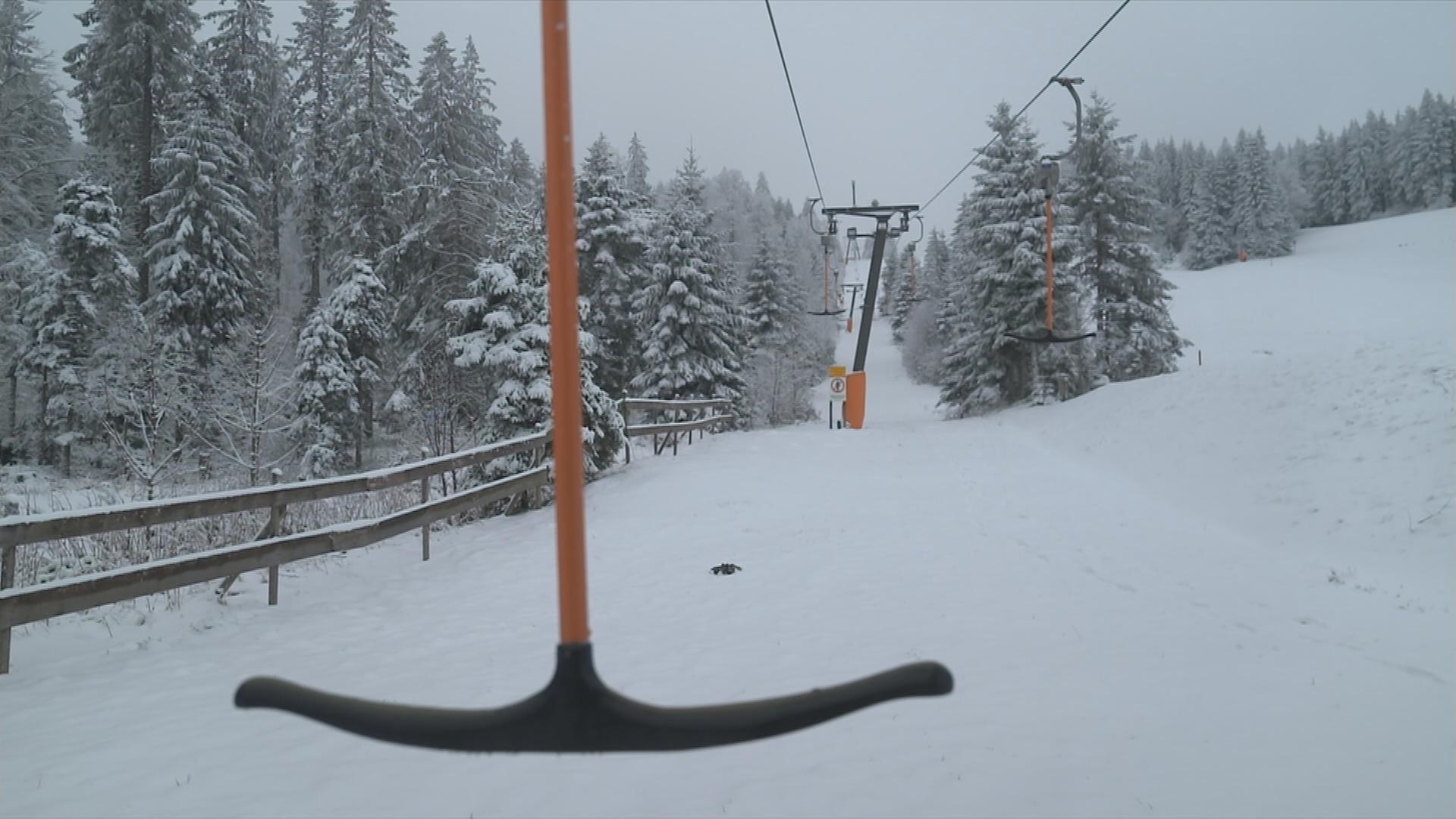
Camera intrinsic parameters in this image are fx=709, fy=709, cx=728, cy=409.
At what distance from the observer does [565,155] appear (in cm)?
130

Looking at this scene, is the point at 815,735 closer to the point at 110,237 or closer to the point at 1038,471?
the point at 1038,471

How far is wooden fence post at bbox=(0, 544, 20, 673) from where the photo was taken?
4059 mm

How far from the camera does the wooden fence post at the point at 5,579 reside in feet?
13.3

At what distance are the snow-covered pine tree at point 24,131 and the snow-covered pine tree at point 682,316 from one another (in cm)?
1526

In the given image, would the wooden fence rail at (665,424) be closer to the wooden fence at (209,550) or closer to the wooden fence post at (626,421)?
the wooden fence post at (626,421)

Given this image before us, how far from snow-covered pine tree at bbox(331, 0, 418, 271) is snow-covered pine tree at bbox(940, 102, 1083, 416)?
19451 millimetres

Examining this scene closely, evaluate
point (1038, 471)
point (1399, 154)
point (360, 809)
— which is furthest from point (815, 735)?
point (1399, 154)

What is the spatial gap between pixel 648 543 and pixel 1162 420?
10351 millimetres

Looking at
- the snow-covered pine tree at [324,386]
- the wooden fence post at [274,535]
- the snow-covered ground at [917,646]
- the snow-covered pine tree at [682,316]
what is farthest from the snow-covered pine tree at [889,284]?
the wooden fence post at [274,535]

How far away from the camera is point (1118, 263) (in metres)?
24.0

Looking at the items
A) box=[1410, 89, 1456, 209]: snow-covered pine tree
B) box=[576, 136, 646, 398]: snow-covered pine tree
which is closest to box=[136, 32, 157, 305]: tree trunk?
box=[576, 136, 646, 398]: snow-covered pine tree

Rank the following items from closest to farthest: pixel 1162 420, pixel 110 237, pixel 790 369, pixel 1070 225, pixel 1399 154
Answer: pixel 1162 420, pixel 110 237, pixel 1070 225, pixel 790 369, pixel 1399 154

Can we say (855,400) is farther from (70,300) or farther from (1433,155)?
(1433,155)

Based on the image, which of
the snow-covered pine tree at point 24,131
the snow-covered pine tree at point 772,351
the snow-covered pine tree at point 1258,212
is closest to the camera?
the snow-covered pine tree at point 24,131
